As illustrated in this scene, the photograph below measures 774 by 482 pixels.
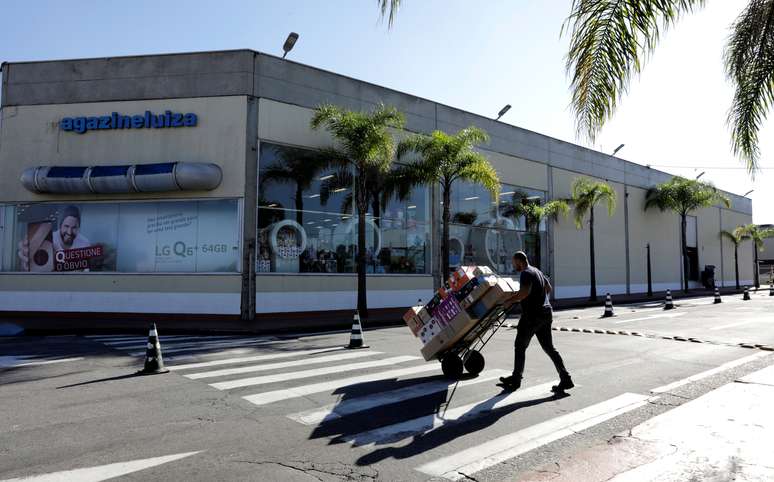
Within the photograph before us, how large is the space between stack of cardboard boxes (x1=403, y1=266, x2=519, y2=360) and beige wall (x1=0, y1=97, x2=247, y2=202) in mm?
12255

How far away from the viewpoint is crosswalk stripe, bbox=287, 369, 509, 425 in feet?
19.3

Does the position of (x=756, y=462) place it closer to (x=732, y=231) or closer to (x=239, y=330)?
(x=239, y=330)

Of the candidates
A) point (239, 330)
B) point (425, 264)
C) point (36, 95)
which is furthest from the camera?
point (425, 264)

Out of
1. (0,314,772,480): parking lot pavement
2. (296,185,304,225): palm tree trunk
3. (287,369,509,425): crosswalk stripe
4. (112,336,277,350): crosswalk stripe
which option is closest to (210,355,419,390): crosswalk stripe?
(0,314,772,480): parking lot pavement

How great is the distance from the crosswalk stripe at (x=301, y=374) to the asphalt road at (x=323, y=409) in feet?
0.11

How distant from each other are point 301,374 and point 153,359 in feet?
8.05

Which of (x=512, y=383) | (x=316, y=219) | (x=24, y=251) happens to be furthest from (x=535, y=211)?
(x=24, y=251)

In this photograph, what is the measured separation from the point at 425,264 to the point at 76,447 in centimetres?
1955

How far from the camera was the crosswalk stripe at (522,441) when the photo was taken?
174 inches

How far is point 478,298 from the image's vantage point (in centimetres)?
728

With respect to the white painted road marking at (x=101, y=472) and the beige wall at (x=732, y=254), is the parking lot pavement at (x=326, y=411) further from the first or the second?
the beige wall at (x=732, y=254)

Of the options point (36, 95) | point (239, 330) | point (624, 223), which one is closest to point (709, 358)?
point (239, 330)

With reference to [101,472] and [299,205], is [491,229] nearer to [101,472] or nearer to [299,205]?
[299,205]

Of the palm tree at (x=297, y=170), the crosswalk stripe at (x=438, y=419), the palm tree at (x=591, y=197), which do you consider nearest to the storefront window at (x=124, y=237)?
the palm tree at (x=297, y=170)
